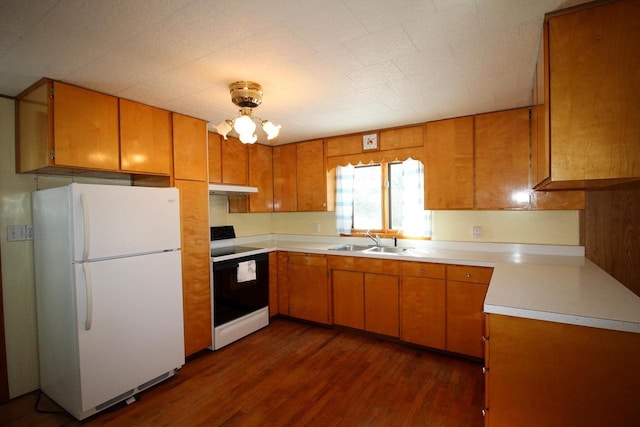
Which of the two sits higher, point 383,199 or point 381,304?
point 383,199

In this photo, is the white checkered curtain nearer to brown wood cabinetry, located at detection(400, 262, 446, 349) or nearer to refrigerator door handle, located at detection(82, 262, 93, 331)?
brown wood cabinetry, located at detection(400, 262, 446, 349)

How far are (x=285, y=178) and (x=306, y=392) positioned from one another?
2.58 meters

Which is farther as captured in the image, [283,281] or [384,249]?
[283,281]

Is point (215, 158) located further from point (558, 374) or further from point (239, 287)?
point (558, 374)

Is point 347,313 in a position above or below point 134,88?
below

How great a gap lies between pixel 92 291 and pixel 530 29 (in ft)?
9.66

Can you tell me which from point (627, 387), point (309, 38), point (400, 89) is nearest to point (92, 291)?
point (309, 38)

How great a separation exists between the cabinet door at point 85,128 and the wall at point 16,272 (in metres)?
0.66

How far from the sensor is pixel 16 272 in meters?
2.28

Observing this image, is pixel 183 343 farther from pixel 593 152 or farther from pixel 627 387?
pixel 593 152

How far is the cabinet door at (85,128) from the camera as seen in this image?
1971mm

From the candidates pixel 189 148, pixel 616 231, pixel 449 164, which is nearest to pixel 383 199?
pixel 449 164

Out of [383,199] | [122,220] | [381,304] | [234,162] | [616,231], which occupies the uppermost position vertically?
[234,162]

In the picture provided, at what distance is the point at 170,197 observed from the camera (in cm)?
243
